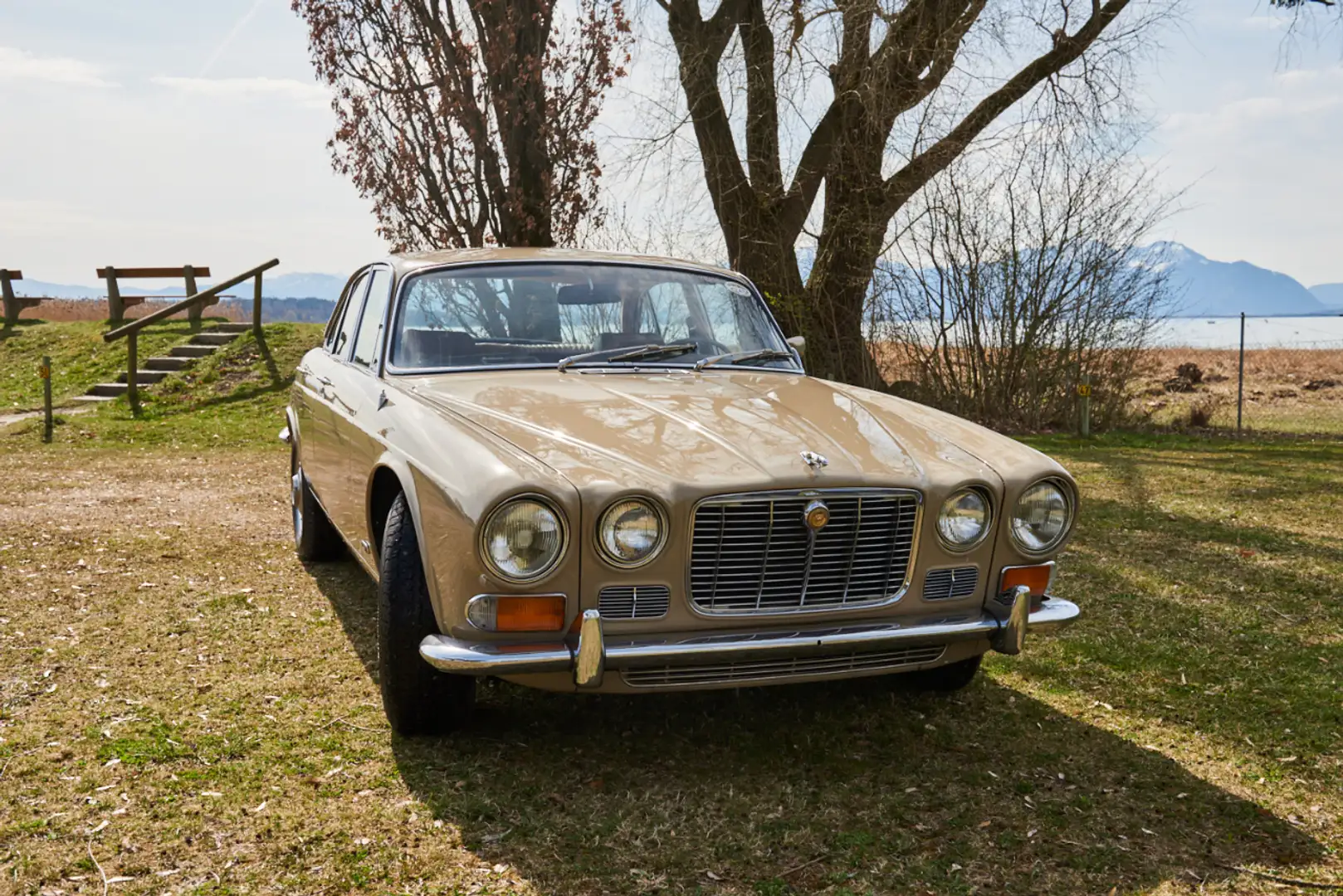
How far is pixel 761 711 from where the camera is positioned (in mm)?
4137

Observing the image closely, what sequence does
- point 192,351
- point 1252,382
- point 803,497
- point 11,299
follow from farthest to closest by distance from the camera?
point 1252,382 → point 11,299 → point 192,351 → point 803,497

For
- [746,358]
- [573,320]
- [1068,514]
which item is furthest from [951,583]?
[573,320]

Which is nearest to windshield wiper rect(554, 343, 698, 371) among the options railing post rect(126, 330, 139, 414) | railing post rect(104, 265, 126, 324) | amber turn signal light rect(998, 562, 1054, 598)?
amber turn signal light rect(998, 562, 1054, 598)

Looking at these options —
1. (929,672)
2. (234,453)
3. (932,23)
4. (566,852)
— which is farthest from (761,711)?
(932,23)

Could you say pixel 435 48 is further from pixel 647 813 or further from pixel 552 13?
pixel 647 813

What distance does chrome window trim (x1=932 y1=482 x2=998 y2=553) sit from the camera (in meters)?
3.56

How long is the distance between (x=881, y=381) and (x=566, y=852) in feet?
38.2

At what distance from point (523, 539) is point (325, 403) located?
2.50 m

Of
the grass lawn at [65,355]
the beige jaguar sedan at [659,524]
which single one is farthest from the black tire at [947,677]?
the grass lawn at [65,355]

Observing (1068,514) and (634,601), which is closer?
(634,601)

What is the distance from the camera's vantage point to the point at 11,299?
2064 cm

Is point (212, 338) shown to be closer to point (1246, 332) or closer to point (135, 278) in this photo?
point (135, 278)

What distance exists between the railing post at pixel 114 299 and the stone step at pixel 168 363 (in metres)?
3.13

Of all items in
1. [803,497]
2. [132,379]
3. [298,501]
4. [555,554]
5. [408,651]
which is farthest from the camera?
[132,379]
